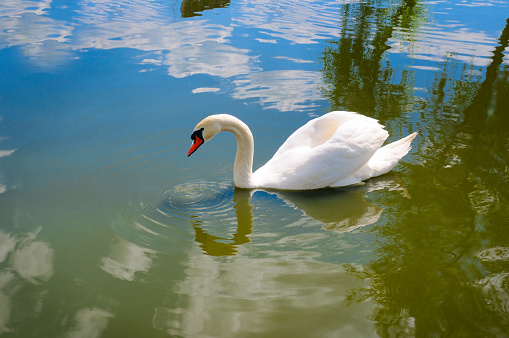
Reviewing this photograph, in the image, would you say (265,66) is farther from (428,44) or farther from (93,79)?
(428,44)

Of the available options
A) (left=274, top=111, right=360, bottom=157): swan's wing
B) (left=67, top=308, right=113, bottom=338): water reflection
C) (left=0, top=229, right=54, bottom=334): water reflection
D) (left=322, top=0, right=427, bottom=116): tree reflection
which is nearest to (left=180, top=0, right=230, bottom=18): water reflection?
(left=322, top=0, right=427, bottom=116): tree reflection

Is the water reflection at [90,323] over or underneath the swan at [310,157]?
underneath

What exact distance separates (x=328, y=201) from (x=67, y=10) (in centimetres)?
1214

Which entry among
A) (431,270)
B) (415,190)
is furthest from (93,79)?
(431,270)

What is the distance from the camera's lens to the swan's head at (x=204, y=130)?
22.4 ft

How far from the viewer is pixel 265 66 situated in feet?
38.0

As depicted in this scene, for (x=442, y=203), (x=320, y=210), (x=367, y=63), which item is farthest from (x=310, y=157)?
(x=367, y=63)

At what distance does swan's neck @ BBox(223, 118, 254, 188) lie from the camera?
7043 mm

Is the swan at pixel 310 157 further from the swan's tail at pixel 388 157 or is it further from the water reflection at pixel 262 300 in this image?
the water reflection at pixel 262 300

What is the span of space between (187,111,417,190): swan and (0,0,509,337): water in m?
0.20

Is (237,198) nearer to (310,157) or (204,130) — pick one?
(204,130)

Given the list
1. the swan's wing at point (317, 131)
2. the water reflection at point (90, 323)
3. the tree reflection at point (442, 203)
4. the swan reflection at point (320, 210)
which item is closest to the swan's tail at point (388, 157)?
the swan reflection at point (320, 210)

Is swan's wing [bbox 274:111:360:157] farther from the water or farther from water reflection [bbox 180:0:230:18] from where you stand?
water reflection [bbox 180:0:230:18]

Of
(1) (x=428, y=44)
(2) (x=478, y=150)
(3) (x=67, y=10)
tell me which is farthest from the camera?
(3) (x=67, y=10)
